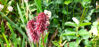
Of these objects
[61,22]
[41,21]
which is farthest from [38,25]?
[61,22]

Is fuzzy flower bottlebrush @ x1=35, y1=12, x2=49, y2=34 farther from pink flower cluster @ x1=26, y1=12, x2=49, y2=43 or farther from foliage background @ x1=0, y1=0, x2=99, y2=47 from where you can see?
foliage background @ x1=0, y1=0, x2=99, y2=47

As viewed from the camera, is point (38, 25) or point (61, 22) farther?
point (61, 22)

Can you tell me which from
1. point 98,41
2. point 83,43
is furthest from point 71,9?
point 98,41

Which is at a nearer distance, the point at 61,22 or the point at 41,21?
the point at 41,21

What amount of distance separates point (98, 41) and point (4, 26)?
115 centimetres

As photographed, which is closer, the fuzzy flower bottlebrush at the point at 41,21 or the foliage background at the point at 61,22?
the fuzzy flower bottlebrush at the point at 41,21

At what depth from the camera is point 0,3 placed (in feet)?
6.84

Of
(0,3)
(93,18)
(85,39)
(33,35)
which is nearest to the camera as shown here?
(33,35)

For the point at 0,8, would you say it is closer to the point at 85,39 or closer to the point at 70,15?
the point at 70,15

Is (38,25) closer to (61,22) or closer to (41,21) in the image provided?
(41,21)

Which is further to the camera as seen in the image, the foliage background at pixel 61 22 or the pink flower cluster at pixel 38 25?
the foliage background at pixel 61 22

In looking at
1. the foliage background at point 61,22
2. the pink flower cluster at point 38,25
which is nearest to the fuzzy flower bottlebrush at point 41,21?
the pink flower cluster at point 38,25

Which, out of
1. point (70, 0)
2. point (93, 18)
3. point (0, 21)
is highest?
point (70, 0)

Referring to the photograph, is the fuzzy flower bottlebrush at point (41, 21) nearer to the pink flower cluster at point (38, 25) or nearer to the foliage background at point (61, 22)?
the pink flower cluster at point (38, 25)
